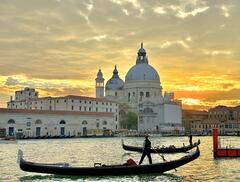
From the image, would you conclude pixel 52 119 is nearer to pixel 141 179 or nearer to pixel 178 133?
pixel 178 133

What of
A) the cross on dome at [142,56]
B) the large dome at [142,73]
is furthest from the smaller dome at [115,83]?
the cross on dome at [142,56]

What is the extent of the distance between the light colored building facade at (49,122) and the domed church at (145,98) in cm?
1957

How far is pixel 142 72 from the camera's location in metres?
113

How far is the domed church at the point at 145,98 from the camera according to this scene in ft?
348

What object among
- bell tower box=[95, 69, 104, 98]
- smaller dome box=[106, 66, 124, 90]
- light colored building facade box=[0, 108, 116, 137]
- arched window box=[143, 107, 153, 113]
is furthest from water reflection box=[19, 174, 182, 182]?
smaller dome box=[106, 66, 124, 90]

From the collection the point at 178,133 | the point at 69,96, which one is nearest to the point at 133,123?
the point at 178,133

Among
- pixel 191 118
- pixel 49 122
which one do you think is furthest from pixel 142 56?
pixel 49 122

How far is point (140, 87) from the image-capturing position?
370ft

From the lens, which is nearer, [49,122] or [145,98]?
[49,122]

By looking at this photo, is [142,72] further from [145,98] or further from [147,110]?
[147,110]

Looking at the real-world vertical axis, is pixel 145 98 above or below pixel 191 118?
above

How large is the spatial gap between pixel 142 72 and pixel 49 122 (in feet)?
130

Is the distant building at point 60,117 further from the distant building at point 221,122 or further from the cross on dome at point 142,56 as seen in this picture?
the distant building at point 221,122

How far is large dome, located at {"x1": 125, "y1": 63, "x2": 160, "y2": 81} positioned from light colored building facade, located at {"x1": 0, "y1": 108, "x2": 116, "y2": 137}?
2583 cm
